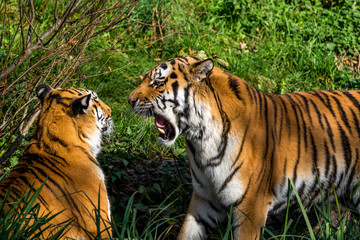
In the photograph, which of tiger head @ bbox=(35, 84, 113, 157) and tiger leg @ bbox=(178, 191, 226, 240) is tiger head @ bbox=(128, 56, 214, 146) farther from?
tiger leg @ bbox=(178, 191, 226, 240)

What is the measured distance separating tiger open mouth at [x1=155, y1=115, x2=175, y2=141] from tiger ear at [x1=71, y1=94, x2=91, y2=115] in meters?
0.48

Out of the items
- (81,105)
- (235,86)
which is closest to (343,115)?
(235,86)

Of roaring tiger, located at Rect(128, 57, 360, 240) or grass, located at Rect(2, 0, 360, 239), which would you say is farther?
grass, located at Rect(2, 0, 360, 239)

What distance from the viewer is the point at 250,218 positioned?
3.37 meters

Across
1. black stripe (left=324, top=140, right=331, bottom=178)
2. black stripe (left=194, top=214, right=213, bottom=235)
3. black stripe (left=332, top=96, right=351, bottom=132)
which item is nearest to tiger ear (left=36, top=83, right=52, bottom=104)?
black stripe (left=194, top=214, right=213, bottom=235)

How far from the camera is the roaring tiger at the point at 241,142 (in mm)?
3434

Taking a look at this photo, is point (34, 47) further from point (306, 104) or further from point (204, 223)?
point (306, 104)

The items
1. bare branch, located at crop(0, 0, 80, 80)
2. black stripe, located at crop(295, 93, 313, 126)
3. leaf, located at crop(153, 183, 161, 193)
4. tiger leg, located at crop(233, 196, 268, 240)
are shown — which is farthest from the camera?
leaf, located at crop(153, 183, 161, 193)

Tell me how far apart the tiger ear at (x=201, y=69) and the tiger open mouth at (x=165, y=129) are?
1.18ft

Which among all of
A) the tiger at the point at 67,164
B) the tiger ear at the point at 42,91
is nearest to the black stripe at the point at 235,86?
the tiger at the point at 67,164

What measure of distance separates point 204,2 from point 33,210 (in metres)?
5.02

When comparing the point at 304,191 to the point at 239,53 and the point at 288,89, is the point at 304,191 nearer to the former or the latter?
the point at 288,89

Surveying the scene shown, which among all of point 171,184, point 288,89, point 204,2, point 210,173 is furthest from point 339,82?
point 210,173

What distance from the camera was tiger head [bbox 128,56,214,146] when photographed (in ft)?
11.5
